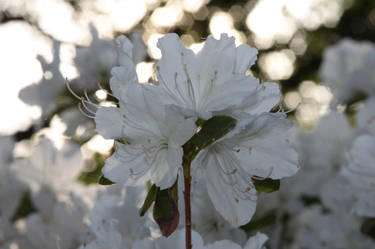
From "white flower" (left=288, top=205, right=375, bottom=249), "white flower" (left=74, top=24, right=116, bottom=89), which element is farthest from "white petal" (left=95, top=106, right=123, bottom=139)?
"white flower" (left=288, top=205, right=375, bottom=249)

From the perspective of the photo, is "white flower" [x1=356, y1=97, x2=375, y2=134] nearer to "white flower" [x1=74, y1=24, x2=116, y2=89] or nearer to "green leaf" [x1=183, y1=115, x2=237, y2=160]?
"white flower" [x1=74, y1=24, x2=116, y2=89]

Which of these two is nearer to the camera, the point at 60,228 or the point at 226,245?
the point at 226,245

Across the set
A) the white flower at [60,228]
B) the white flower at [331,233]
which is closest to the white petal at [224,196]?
the white flower at [60,228]

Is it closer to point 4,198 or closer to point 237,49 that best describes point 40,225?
point 4,198

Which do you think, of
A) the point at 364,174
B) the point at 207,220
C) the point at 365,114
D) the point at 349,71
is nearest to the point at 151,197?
the point at 207,220

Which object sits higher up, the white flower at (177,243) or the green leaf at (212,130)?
the green leaf at (212,130)

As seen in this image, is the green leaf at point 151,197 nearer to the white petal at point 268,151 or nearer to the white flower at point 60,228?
the white petal at point 268,151

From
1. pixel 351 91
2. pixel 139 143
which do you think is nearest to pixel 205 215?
pixel 139 143

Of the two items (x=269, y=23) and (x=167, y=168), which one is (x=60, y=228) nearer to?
(x=167, y=168)
